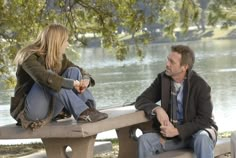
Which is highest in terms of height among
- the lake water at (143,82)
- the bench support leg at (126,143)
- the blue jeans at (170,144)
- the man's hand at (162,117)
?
the man's hand at (162,117)

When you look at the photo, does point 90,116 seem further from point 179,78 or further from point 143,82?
point 143,82

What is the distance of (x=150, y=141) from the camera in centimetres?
464

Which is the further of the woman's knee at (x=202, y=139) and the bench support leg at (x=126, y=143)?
the bench support leg at (x=126, y=143)

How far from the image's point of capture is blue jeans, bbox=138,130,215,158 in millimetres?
4426

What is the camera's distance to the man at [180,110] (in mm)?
4543

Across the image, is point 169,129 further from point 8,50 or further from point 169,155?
point 8,50

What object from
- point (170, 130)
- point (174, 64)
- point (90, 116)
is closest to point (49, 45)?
point (90, 116)

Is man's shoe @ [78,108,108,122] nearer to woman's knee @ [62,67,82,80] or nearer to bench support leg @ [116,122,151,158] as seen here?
woman's knee @ [62,67,82,80]

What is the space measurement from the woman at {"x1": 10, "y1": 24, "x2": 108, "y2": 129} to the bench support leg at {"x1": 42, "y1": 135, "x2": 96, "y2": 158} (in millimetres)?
217

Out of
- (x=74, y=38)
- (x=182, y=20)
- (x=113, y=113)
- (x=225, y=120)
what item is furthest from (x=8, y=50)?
(x=113, y=113)

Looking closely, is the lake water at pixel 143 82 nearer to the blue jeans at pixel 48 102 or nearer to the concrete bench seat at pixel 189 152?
the concrete bench seat at pixel 189 152

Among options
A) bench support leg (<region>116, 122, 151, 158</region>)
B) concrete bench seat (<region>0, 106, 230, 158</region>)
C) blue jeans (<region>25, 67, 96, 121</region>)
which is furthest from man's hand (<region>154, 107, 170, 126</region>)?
bench support leg (<region>116, 122, 151, 158</region>)

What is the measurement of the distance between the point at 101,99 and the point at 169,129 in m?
16.3

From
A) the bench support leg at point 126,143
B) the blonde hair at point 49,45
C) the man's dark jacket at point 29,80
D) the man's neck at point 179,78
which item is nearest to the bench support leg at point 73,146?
the man's dark jacket at point 29,80
